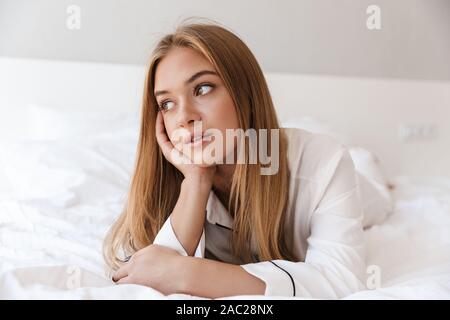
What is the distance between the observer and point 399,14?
98 centimetres

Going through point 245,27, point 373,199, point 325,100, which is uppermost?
point 245,27

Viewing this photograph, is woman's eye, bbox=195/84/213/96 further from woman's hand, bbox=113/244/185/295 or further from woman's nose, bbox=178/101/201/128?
woman's hand, bbox=113/244/185/295

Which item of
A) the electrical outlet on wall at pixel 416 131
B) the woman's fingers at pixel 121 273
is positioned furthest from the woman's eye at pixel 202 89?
the electrical outlet on wall at pixel 416 131

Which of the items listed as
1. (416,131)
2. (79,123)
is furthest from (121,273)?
(416,131)

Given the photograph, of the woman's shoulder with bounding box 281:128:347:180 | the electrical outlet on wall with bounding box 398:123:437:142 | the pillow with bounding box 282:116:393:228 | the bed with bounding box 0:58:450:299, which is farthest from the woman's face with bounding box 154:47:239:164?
the electrical outlet on wall with bounding box 398:123:437:142

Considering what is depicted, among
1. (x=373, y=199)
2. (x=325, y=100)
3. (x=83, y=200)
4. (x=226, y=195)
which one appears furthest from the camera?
(x=325, y=100)

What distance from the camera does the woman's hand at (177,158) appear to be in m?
0.80

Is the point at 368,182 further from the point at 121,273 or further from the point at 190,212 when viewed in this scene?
the point at 121,273

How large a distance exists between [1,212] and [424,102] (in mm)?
1237

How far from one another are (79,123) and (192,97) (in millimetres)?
691

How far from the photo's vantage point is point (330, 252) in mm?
747
